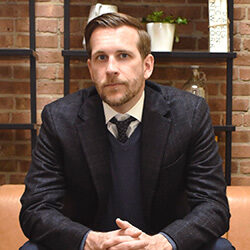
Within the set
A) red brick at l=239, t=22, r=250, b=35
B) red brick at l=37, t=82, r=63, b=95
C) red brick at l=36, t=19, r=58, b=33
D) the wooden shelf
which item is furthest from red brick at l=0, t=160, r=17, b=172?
red brick at l=239, t=22, r=250, b=35

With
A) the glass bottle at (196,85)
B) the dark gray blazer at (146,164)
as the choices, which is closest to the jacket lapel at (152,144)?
the dark gray blazer at (146,164)

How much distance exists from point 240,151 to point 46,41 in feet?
4.23

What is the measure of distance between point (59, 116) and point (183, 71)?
997 millimetres

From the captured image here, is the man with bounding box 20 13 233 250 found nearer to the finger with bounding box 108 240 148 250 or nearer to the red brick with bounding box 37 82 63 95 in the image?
the finger with bounding box 108 240 148 250

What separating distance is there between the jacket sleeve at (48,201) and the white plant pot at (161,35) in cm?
74

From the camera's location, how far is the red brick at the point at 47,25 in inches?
90.9

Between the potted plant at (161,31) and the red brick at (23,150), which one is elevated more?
the potted plant at (161,31)

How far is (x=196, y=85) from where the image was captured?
212cm

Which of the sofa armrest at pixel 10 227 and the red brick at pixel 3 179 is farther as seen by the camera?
the red brick at pixel 3 179

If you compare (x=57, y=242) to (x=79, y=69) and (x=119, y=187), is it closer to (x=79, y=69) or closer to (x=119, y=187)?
(x=119, y=187)

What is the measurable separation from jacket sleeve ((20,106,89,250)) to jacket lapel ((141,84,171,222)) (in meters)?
0.29

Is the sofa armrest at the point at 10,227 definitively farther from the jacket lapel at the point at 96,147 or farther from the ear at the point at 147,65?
the ear at the point at 147,65

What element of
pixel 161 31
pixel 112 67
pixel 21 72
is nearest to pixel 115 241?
pixel 112 67

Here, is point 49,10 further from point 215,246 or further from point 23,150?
point 215,246
